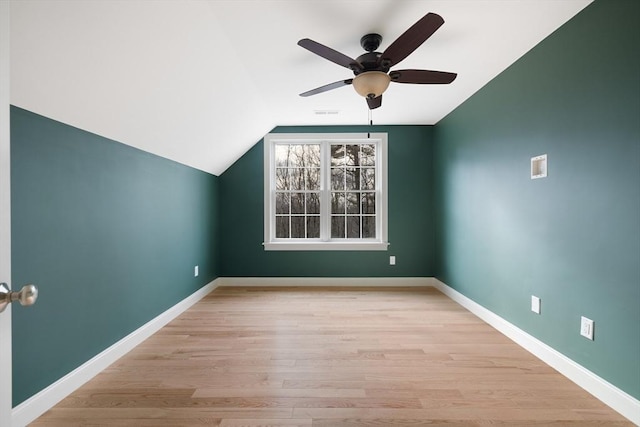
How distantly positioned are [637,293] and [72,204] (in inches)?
125

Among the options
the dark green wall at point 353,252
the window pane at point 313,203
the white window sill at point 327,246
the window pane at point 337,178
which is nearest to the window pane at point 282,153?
the dark green wall at point 353,252

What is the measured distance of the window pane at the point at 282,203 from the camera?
4555 mm

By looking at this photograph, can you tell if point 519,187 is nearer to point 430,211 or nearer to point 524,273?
point 524,273

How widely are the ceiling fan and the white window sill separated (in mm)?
2469

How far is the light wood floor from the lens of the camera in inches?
64.5

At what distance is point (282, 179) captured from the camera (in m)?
4.57

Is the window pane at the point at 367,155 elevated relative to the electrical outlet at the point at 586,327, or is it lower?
elevated

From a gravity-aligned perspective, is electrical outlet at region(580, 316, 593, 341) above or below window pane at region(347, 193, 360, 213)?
below

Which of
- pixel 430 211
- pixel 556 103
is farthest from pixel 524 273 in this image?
pixel 430 211

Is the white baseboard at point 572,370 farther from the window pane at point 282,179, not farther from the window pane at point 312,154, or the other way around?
the window pane at point 282,179

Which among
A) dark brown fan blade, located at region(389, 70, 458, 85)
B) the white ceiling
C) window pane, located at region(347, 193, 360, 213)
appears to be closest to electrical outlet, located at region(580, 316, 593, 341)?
dark brown fan blade, located at region(389, 70, 458, 85)

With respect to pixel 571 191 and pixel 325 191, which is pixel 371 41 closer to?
pixel 571 191

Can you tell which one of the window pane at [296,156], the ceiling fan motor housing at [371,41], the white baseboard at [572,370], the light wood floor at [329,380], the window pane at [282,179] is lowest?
the light wood floor at [329,380]

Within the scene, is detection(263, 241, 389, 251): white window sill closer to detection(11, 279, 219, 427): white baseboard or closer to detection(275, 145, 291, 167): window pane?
detection(275, 145, 291, 167): window pane
